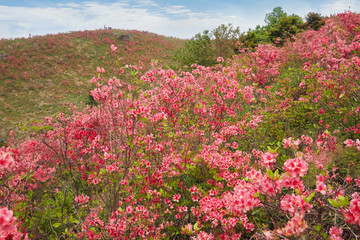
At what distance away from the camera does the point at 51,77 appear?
22.3 meters

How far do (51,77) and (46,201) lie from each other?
21889 mm

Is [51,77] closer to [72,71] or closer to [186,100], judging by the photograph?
[72,71]

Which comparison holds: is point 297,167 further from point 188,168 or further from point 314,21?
point 314,21

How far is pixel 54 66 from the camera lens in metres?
24.0

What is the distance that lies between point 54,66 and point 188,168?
26.7m

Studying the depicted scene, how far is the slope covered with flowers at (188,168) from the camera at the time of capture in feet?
7.06

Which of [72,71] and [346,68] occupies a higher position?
[72,71]

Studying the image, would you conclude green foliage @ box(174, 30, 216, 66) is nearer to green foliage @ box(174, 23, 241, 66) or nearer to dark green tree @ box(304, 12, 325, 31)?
green foliage @ box(174, 23, 241, 66)

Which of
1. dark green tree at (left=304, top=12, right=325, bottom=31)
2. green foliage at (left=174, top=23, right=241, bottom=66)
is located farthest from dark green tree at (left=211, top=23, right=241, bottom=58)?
dark green tree at (left=304, top=12, right=325, bottom=31)

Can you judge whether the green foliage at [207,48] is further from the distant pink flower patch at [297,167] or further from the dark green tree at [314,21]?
the distant pink flower patch at [297,167]

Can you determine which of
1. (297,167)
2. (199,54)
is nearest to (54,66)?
(199,54)

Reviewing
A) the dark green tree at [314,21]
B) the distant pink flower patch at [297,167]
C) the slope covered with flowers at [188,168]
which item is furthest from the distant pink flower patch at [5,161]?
the dark green tree at [314,21]

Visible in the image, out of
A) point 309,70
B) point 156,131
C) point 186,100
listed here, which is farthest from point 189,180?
point 309,70

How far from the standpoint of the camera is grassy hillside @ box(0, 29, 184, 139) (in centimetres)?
1759
